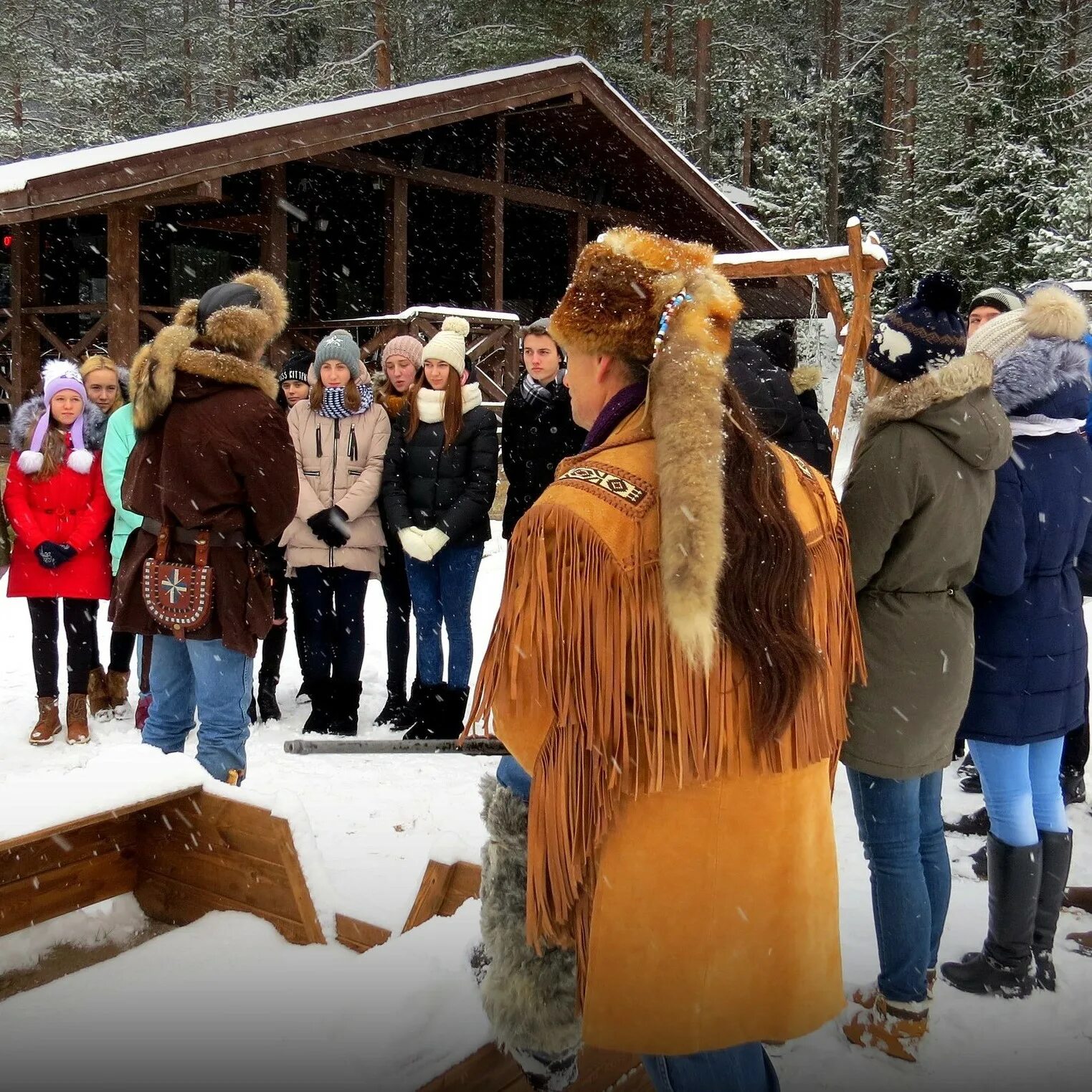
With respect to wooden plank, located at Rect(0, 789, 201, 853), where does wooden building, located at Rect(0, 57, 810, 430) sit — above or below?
above

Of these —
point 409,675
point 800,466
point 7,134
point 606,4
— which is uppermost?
point 606,4

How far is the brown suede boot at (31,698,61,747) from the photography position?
528cm

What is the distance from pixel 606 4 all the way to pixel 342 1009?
76.5ft

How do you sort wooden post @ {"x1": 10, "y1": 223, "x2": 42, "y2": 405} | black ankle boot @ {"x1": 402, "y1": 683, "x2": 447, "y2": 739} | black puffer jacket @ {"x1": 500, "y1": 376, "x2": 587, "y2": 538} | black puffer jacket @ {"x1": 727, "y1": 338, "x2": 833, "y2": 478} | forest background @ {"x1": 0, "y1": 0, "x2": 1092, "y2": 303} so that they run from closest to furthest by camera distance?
black puffer jacket @ {"x1": 727, "y1": 338, "x2": 833, "y2": 478}, black puffer jacket @ {"x1": 500, "y1": 376, "x2": 587, "y2": 538}, black ankle boot @ {"x1": 402, "y1": 683, "x2": 447, "y2": 739}, wooden post @ {"x1": 10, "y1": 223, "x2": 42, "y2": 405}, forest background @ {"x1": 0, "y1": 0, "x2": 1092, "y2": 303}

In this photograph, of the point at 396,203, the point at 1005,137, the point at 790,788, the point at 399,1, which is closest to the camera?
the point at 790,788

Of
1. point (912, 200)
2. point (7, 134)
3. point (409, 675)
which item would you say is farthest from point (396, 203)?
point (7, 134)

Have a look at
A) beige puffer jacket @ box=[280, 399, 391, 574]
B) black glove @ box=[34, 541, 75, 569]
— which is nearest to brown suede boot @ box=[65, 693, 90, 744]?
black glove @ box=[34, 541, 75, 569]

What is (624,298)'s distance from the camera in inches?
70.1

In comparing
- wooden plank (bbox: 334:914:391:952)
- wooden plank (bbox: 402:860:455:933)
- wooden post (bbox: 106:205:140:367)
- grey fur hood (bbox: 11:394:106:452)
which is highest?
wooden post (bbox: 106:205:140:367)

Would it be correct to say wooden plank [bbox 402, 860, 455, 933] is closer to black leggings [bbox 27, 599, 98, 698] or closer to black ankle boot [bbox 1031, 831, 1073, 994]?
black ankle boot [bbox 1031, 831, 1073, 994]

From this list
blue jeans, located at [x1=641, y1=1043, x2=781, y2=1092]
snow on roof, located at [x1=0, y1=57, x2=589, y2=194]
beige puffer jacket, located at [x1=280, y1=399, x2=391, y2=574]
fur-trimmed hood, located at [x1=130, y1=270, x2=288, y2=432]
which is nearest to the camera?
blue jeans, located at [x1=641, y1=1043, x2=781, y2=1092]

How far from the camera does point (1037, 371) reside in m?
2.93

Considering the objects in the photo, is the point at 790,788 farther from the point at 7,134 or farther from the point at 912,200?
the point at 7,134

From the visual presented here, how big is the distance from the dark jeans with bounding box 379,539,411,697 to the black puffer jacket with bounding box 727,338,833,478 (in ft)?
7.25
